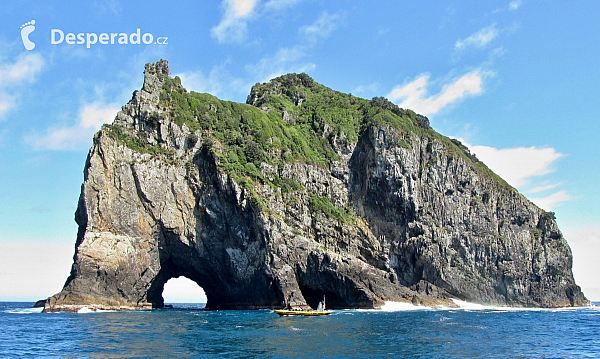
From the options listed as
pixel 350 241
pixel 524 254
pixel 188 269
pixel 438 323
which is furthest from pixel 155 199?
pixel 524 254

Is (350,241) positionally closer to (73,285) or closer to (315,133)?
(315,133)

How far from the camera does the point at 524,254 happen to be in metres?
79.6

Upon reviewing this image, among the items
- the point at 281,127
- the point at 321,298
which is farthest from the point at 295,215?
the point at 281,127

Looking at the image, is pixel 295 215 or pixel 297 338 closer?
pixel 297 338

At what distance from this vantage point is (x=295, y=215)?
7050 centimetres

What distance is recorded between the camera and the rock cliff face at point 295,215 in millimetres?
63531

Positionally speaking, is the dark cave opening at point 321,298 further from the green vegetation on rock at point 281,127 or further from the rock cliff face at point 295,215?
the green vegetation on rock at point 281,127

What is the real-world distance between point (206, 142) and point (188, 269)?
18998 mm

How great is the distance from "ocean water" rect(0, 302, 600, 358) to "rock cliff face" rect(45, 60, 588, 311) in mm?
16890

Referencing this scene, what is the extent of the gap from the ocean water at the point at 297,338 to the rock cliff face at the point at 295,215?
1689 centimetres

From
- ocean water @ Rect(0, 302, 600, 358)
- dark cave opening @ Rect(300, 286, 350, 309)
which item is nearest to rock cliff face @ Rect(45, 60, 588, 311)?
dark cave opening @ Rect(300, 286, 350, 309)

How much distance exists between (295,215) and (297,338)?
1441 inches

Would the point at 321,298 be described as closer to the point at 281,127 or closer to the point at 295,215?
the point at 295,215

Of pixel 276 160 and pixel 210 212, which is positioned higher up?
pixel 276 160
